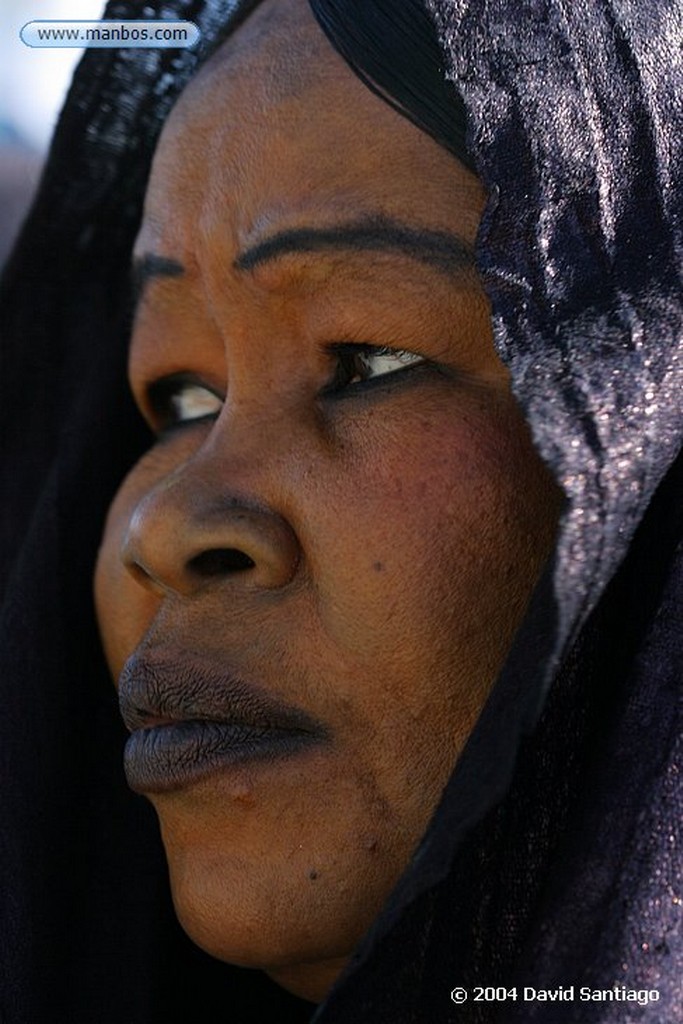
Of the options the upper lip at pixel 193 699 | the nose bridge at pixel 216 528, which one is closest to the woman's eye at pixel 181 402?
the nose bridge at pixel 216 528

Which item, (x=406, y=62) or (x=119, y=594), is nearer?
(x=406, y=62)

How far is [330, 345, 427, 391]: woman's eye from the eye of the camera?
126cm

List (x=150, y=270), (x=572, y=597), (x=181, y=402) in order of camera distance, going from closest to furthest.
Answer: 1. (x=572, y=597)
2. (x=150, y=270)
3. (x=181, y=402)

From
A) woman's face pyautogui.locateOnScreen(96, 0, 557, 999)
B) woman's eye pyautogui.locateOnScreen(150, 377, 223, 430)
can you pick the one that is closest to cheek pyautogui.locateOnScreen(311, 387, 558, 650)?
woman's face pyautogui.locateOnScreen(96, 0, 557, 999)

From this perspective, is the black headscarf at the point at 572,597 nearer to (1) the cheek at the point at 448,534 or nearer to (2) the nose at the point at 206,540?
(1) the cheek at the point at 448,534

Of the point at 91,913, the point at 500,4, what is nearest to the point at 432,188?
the point at 500,4

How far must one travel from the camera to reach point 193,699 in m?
1.24

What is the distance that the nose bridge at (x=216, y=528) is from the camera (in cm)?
121

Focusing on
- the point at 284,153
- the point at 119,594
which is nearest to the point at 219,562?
the point at 119,594

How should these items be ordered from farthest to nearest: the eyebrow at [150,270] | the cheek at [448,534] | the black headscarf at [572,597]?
the eyebrow at [150,270], the cheek at [448,534], the black headscarf at [572,597]

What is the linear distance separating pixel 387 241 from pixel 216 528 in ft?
0.91

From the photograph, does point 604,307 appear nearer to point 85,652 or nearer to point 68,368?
point 85,652

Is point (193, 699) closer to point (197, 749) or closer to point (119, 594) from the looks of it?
point (197, 749)

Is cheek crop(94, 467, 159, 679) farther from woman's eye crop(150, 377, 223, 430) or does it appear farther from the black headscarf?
the black headscarf
